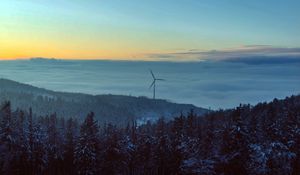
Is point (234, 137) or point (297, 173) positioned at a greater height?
point (234, 137)

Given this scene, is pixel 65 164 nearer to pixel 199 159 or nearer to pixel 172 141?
pixel 172 141

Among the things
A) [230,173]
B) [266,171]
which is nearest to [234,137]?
[230,173]

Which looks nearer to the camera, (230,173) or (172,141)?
(230,173)

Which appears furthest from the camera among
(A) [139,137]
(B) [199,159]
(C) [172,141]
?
(A) [139,137]

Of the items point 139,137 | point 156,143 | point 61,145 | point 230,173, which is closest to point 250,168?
point 230,173

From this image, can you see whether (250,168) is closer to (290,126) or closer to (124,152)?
(290,126)

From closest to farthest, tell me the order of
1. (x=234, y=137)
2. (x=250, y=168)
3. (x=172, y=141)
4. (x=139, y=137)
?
(x=234, y=137), (x=250, y=168), (x=172, y=141), (x=139, y=137)
